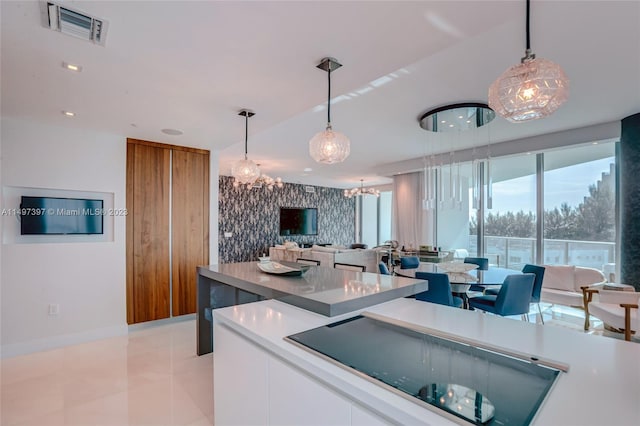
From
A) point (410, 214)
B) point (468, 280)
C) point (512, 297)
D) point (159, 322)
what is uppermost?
point (410, 214)

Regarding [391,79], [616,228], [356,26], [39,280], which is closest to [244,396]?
[356,26]

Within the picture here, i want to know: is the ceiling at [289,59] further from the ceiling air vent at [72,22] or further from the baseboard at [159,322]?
the baseboard at [159,322]

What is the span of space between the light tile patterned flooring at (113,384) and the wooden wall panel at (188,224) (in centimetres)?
74

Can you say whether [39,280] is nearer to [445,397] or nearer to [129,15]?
[129,15]

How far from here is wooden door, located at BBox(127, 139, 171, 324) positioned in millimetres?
4016

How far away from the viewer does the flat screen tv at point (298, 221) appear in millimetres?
9797

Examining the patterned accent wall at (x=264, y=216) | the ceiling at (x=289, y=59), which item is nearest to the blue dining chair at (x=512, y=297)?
the ceiling at (x=289, y=59)

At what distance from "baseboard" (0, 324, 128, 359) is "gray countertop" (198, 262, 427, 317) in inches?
88.2

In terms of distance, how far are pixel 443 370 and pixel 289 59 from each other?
2.01 metres

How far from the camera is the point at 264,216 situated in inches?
372

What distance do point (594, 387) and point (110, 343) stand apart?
4442 mm

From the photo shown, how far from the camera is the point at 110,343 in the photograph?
143 inches

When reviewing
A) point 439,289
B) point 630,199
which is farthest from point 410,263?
point 630,199

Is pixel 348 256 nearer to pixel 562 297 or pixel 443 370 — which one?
pixel 562 297
